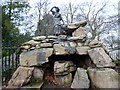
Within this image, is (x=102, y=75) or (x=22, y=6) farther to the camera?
(x=22, y=6)

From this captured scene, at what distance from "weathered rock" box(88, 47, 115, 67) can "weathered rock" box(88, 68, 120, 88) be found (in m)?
0.07

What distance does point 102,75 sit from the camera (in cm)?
248

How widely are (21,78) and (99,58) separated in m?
1.08

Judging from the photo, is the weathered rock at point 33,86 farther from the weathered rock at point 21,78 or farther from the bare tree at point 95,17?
the bare tree at point 95,17

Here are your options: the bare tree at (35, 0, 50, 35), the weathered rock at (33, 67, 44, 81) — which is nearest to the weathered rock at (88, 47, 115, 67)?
the weathered rock at (33, 67, 44, 81)

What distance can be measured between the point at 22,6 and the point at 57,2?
875 millimetres

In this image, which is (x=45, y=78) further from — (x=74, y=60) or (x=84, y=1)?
(x=84, y=1)

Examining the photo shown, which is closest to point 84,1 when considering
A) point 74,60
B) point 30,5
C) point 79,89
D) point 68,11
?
point 68,11

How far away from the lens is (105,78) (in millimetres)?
2463

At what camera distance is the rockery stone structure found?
2.53 meters

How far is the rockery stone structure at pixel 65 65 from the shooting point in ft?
8.32

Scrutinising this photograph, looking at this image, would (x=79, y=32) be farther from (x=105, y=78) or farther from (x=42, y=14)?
(x=42, y=14)

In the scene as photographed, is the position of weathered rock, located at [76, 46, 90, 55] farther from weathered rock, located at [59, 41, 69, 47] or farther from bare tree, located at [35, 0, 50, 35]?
bare tree, located at [35, 0, 50, 35]

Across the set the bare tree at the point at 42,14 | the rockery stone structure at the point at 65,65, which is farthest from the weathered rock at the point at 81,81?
the bare tree at the point at 42,14
